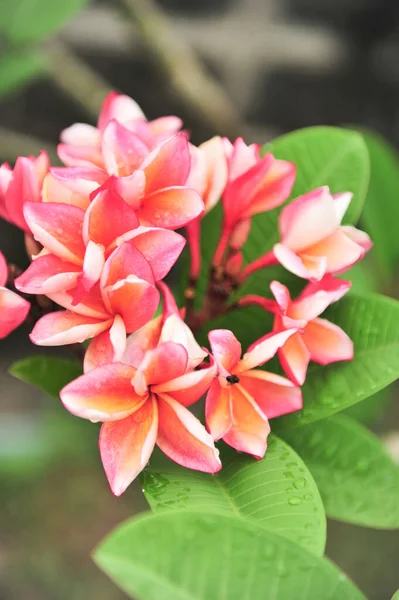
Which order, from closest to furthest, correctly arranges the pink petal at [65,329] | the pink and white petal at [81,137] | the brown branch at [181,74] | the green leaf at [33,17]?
1. the pink petal at [65,329]
2. the pink and white petal at [81,137]
3. the green leaf at [33,17]
4. the brown branch at [181,74]

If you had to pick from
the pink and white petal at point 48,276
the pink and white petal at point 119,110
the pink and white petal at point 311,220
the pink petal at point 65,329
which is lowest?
the pink petal at point 65,329

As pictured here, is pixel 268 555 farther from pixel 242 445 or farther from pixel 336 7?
pixel 336 7

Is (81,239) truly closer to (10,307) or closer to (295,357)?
(10,307)

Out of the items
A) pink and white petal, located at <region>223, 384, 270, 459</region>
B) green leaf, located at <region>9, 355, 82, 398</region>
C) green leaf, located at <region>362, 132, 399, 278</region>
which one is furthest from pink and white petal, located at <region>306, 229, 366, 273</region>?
green leaf, located at <region>362, 132, 399, 278</region>

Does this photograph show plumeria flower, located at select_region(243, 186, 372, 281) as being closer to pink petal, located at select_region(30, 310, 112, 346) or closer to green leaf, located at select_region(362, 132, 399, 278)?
pink petal, located at select_region(30, 310, 112, 346)

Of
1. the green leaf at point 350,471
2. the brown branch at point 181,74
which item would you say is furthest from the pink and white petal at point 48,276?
the brown branch at point 181,74

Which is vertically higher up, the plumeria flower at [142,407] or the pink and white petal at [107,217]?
the pink and white petal at [107,217]

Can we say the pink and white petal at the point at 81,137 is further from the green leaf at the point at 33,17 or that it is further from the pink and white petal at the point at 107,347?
the green leaf at the point at 33,17

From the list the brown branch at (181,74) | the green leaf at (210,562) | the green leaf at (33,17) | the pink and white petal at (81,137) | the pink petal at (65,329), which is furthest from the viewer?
the brown branch at (181,74)

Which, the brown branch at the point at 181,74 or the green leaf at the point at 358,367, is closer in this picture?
the green leaf at the point at 358,367

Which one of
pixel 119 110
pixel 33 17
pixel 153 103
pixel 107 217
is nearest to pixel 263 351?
pixel 107 217
